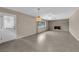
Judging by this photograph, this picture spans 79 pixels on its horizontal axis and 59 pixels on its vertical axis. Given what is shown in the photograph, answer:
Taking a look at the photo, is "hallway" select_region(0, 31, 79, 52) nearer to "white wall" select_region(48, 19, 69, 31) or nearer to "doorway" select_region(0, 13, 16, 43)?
"doorway" select_region(0, 13, 16, 43)

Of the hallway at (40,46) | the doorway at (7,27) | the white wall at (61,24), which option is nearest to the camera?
the hallway at (40,46)

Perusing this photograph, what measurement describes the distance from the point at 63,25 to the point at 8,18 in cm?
1196

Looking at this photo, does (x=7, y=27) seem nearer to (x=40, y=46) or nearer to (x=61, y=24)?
(x=40, y=46)

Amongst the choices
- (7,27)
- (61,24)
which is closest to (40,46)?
(7,27)

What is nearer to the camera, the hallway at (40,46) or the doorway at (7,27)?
the hallway at (40,46)

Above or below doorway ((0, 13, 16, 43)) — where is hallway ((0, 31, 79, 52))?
below

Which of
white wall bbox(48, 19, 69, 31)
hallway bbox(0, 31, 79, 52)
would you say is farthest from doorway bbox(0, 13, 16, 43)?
white wall bbox(48, 19, 69, 31)

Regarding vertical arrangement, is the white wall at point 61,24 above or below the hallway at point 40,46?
above

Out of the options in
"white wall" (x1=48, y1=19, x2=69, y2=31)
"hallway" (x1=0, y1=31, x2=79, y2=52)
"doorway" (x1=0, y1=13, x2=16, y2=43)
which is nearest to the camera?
"hallway" (x1=0, y1=31, x2=79, y2=52)

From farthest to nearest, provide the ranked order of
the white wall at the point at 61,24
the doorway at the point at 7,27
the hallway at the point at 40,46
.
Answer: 1. the white wall at the point at 61,24
2. the doorway at the point at 7,27
3. the hallway at the point at 40,46

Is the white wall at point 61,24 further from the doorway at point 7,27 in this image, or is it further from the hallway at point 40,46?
the doorway at point 7,27

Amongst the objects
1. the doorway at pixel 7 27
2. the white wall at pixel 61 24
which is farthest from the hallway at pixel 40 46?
the white wall at pixel 61 24
